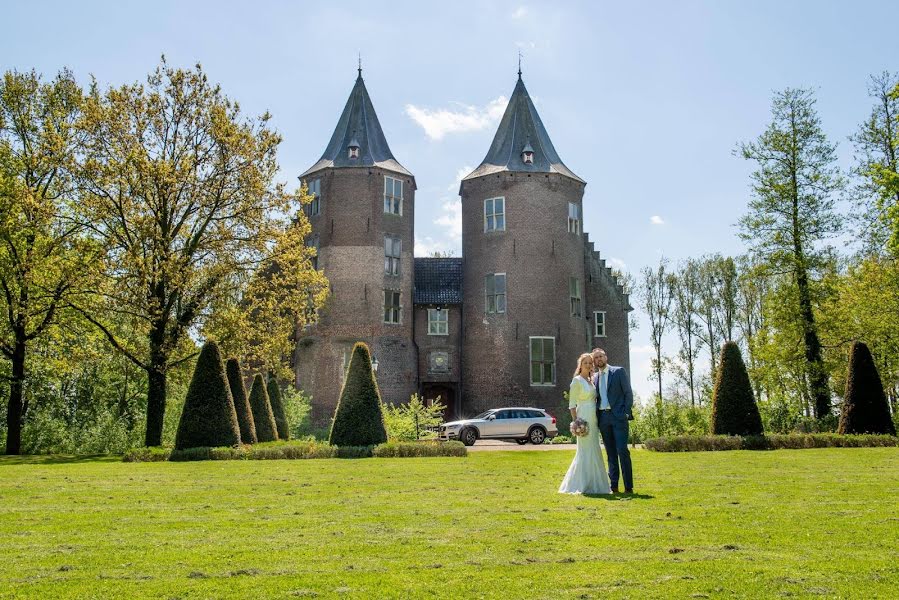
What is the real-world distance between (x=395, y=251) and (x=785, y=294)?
19469mm

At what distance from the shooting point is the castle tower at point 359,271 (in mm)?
40062

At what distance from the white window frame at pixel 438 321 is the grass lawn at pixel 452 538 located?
1150 inches

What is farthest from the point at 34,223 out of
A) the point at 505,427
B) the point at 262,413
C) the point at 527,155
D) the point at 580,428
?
the point at 527,155

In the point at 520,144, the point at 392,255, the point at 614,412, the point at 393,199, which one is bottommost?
the point at 614,412

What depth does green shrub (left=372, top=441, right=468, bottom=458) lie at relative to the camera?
2203 centimetres

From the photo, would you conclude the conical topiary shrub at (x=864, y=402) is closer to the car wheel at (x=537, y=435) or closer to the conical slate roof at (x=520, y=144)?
the car wheel at (x=537, y=435)

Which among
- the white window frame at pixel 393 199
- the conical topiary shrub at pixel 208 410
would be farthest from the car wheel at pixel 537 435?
the white window frame at pixel 393 199

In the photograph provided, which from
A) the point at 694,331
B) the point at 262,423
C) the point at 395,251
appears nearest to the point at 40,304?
the point at 262,423

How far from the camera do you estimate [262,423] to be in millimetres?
30062

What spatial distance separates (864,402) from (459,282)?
23.3 m

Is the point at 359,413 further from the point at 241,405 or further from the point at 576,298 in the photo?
the point at 576,298

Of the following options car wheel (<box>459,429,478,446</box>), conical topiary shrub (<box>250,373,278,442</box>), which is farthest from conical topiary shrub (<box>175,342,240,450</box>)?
car wheel (<box>459,429,478,446</box>)

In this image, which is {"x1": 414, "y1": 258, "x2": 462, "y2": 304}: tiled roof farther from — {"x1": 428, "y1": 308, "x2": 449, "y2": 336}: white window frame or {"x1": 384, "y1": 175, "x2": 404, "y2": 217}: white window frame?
{"x1": 384, "y1": 175, "x2": 404, "y2": 217}: white window frame

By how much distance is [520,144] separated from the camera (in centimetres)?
4309
